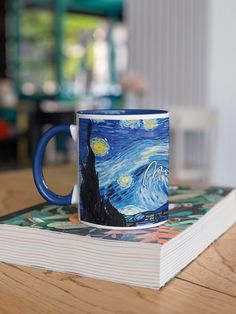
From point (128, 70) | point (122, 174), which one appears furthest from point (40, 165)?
point (128, 70)

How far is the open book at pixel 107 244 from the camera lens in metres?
0.50

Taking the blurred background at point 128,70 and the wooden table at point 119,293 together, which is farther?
the blurred background at point 128,70

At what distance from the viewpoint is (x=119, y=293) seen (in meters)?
0.49

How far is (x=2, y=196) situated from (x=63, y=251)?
416 mm

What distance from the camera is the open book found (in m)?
0.50

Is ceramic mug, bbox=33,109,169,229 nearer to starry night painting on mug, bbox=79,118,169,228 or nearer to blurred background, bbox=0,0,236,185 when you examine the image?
starry night painting on mug, bbox=79,118,169,228

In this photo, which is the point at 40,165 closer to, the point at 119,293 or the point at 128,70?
the point at 119,293

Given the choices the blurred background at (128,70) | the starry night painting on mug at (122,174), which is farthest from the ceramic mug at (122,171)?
the blurred background at (128,70)

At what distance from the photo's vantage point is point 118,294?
0.49 metres

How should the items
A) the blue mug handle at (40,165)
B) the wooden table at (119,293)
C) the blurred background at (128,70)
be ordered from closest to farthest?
the wooden table at (119,293), the blue mug handle at (40,165), the blurred background at (128,70)

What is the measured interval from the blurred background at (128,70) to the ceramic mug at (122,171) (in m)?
1.92

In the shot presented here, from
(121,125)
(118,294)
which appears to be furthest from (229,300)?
(121,125)

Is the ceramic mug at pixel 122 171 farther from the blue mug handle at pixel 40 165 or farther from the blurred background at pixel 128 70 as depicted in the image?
the blurred background at pixel 128 70

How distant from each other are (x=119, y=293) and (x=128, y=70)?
308 centimetres
